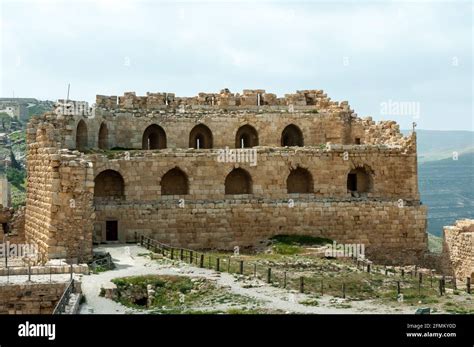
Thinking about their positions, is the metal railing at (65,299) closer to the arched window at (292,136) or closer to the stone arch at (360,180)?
the stone arch at (360,180)

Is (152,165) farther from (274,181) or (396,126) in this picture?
(396,126)

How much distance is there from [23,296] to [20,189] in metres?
51.8

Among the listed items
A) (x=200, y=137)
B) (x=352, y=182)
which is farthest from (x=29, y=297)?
(x=200, y=137)

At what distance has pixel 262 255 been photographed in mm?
33562

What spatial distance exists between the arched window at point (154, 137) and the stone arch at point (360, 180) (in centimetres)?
1045

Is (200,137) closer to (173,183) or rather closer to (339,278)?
(173,183)

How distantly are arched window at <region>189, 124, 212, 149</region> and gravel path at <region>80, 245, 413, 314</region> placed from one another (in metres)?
13.0

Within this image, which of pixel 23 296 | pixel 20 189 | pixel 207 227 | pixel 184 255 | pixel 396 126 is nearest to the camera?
pixel 23 296

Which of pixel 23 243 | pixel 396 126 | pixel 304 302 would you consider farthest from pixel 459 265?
pixel 23 243

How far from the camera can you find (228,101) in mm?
43656

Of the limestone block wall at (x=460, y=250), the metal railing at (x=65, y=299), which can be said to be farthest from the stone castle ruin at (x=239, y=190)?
the metal railing at (x=65, y=299)

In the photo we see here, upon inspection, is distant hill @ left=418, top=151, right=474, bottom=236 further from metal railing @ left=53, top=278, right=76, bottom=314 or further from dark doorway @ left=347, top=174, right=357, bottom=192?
metal railing @ left=53, top=278, right=76, bottom=314

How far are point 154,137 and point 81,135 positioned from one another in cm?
546

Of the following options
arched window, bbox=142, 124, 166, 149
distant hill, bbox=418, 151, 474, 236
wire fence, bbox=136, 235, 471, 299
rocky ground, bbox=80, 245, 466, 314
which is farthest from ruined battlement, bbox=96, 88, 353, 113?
distant hill, bbox=418, 151, 474, 236
